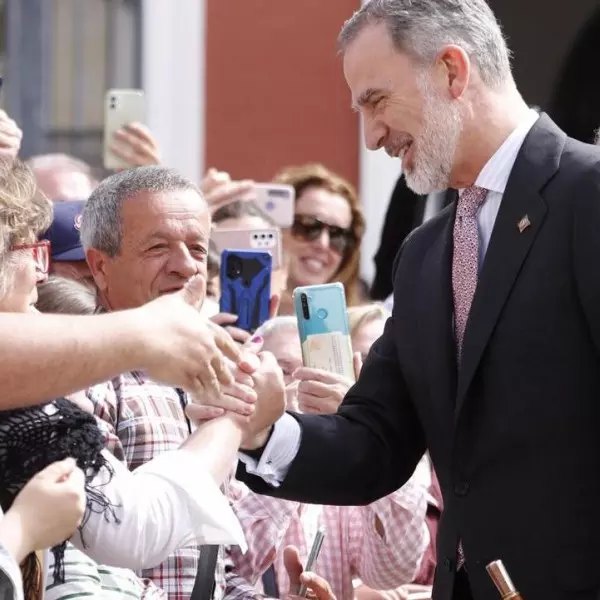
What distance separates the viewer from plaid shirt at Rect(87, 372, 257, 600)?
11.5ft

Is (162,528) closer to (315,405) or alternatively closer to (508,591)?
(508,591)

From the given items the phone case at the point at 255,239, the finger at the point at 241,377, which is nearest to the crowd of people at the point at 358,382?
the finger at the point at 241,377

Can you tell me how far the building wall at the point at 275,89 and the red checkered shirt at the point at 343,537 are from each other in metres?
7.52

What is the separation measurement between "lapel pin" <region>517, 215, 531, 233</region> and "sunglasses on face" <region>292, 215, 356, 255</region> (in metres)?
2.65

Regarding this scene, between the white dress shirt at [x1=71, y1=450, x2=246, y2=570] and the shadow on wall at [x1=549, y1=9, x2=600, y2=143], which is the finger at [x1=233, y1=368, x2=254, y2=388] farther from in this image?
the shadow on wall at [x1=549, y1=9, x2=600, y2=143]

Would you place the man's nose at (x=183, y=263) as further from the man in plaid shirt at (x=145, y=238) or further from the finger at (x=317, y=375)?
the finger at (x=317, y=375)

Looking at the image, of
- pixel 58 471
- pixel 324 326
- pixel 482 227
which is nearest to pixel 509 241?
pixel 482 227

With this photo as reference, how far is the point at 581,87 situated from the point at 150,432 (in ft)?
8.58

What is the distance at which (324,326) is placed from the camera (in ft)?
12.7

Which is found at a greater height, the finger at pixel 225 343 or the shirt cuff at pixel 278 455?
the finger at pixel 225 343

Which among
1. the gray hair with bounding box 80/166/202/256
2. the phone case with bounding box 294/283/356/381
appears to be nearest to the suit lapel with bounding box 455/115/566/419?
the phone case with bounding box 294/283/356/381

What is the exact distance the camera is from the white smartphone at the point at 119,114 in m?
5.29

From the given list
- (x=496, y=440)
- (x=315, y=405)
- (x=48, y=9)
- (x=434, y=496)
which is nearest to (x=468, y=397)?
(x=496, y=440)

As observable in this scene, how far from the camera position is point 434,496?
4.61m
